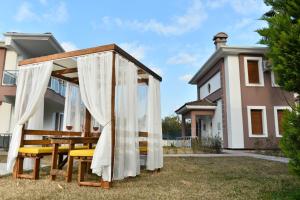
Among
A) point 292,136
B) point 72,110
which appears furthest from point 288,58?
point 72,110

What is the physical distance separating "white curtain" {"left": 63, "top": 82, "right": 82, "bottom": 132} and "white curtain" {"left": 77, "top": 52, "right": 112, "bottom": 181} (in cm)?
223

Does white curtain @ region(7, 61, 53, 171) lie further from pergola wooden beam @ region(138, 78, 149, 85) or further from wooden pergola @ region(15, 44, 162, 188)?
pergola wooden beam @ region(138, 78, 149, 85)

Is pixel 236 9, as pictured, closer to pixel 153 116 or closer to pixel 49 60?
pixel 153 116

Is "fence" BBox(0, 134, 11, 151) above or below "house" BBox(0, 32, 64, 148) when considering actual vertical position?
below

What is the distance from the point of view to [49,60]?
A: 5355mm

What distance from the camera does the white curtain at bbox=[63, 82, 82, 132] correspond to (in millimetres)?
6773

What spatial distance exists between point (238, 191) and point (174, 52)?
636 inches

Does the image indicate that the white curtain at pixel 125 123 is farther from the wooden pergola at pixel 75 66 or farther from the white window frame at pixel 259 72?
the white window frame at pixel 259 72

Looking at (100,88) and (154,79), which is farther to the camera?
(154,79)

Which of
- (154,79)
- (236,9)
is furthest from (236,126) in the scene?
(154,79)

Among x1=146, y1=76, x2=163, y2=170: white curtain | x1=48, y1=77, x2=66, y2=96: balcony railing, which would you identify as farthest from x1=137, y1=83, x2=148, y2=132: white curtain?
x1=48, y1=77, x2=66, y2=96: balcony railing

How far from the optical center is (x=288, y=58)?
120 inches

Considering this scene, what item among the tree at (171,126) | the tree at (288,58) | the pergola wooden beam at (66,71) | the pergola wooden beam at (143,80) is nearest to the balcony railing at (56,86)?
the pergola wooden beam at (66,71)

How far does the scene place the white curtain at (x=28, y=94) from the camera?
5328 mm
